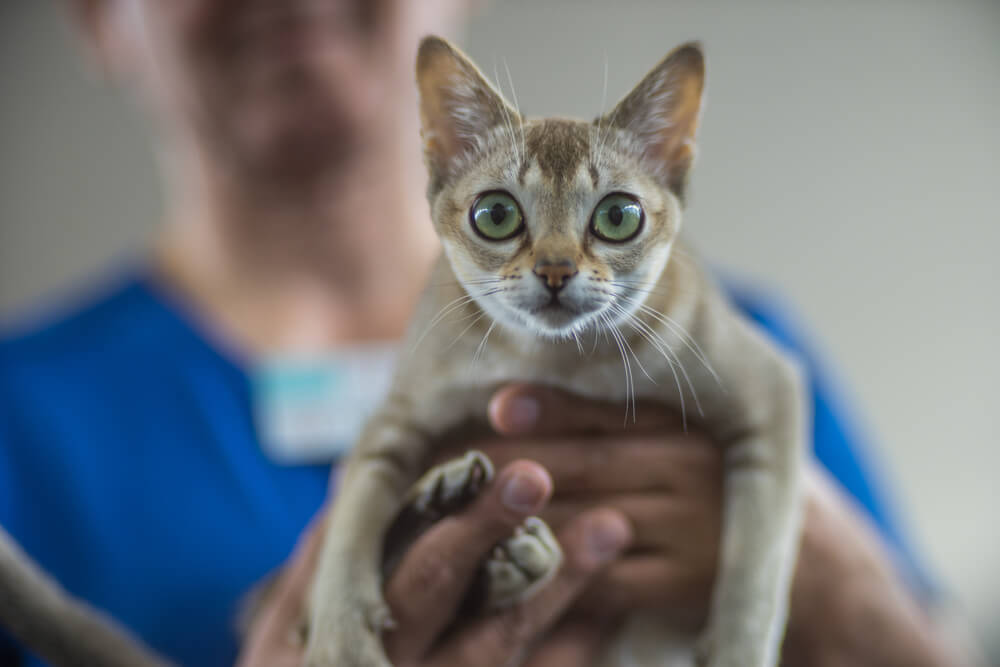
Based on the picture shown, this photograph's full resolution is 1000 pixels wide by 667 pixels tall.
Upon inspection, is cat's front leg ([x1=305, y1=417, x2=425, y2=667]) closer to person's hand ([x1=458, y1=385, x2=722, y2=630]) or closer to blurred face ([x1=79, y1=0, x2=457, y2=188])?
person's hand ([x1=458, y1=385, x2=722, y2=630])

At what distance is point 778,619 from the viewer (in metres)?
0.68

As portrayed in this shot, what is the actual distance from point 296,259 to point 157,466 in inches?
23.8

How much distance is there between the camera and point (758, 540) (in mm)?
A: 688

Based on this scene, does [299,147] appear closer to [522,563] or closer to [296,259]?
[296,259]

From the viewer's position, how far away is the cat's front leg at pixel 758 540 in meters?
0.65

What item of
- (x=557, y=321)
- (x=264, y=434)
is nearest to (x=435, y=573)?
(x=557, y=321)

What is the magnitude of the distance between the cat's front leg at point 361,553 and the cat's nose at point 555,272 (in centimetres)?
27

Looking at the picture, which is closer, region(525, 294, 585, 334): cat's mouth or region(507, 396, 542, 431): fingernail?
region(525, 294, 585, 334): cat's mouth

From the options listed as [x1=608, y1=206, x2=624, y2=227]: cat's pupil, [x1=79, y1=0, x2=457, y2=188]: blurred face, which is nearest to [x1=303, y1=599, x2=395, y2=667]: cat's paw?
[x1=608, y1=206, x2=624, y2=227]: cat's pupil

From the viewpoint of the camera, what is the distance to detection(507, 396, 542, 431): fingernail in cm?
70

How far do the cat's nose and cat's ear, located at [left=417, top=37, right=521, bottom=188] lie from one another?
102 mm

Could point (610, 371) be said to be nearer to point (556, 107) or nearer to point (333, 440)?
point (556, 107)

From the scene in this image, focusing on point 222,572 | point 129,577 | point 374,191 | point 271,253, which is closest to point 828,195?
point 374,191

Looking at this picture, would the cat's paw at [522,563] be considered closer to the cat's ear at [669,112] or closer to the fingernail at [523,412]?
the fingernail at [523,412]
